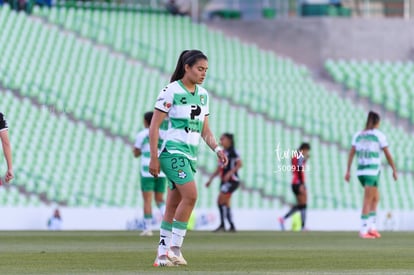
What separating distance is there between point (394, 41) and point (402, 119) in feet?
15.8

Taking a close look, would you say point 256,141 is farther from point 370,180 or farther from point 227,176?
point 370,180

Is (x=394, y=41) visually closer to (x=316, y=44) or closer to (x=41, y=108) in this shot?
(x=316, y=44)

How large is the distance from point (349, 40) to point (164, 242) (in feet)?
102

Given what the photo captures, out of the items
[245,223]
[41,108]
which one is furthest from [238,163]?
[41,108]

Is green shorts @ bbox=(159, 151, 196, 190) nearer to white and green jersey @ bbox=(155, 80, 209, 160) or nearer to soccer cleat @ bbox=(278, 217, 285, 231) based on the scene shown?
white and green jersey @ bbox=(155, 80, 209, 160)

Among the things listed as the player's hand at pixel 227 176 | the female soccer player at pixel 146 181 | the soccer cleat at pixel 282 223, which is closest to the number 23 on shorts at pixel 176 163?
the female soccer player at pixel 146 181

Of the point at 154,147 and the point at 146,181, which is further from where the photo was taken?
the point at 146,181

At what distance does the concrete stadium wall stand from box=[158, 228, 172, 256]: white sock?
30353 mm

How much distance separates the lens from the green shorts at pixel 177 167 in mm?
14141

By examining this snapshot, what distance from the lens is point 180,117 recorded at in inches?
563

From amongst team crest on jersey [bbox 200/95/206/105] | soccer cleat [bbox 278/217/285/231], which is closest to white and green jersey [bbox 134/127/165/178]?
soccer cleat [bbox 278/217/285/231]

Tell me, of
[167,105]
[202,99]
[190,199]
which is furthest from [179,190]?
[202,99]

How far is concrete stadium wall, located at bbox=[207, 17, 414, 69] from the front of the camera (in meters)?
44.6

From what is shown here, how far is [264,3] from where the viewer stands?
46094 millimetres
